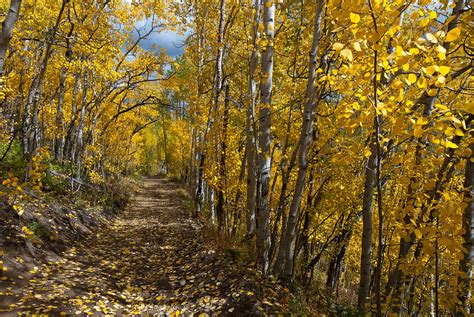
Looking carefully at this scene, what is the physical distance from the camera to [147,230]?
984 cm

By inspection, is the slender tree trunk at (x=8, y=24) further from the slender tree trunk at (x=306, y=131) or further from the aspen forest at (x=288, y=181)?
the slender tree trunk at (x=306, y=131)

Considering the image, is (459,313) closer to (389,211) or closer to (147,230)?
(389,211)

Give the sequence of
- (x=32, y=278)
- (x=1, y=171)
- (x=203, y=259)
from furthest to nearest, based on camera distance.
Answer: (x=1, y=171) → (x=203, y=259) → (x=32, y=278)

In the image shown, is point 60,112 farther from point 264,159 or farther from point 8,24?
point 264,159

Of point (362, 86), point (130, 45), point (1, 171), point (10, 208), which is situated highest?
point (130, 45)

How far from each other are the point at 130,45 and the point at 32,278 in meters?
8.58

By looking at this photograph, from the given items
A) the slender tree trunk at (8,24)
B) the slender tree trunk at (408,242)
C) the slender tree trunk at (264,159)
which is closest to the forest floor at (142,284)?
the slender tree trunk at (264,159)

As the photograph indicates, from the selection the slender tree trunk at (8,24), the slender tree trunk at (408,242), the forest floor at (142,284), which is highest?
the slender tree trunk at (8,24)

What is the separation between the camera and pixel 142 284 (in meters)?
5.61

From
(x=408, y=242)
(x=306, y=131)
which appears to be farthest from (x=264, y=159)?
(x=408, y=242)

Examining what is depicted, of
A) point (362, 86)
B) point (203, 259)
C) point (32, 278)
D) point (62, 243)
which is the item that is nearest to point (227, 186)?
point (203, 259)

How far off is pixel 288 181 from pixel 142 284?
3457 millimetres

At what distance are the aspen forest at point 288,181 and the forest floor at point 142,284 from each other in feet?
0.12

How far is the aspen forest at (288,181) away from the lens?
7.02 ft
